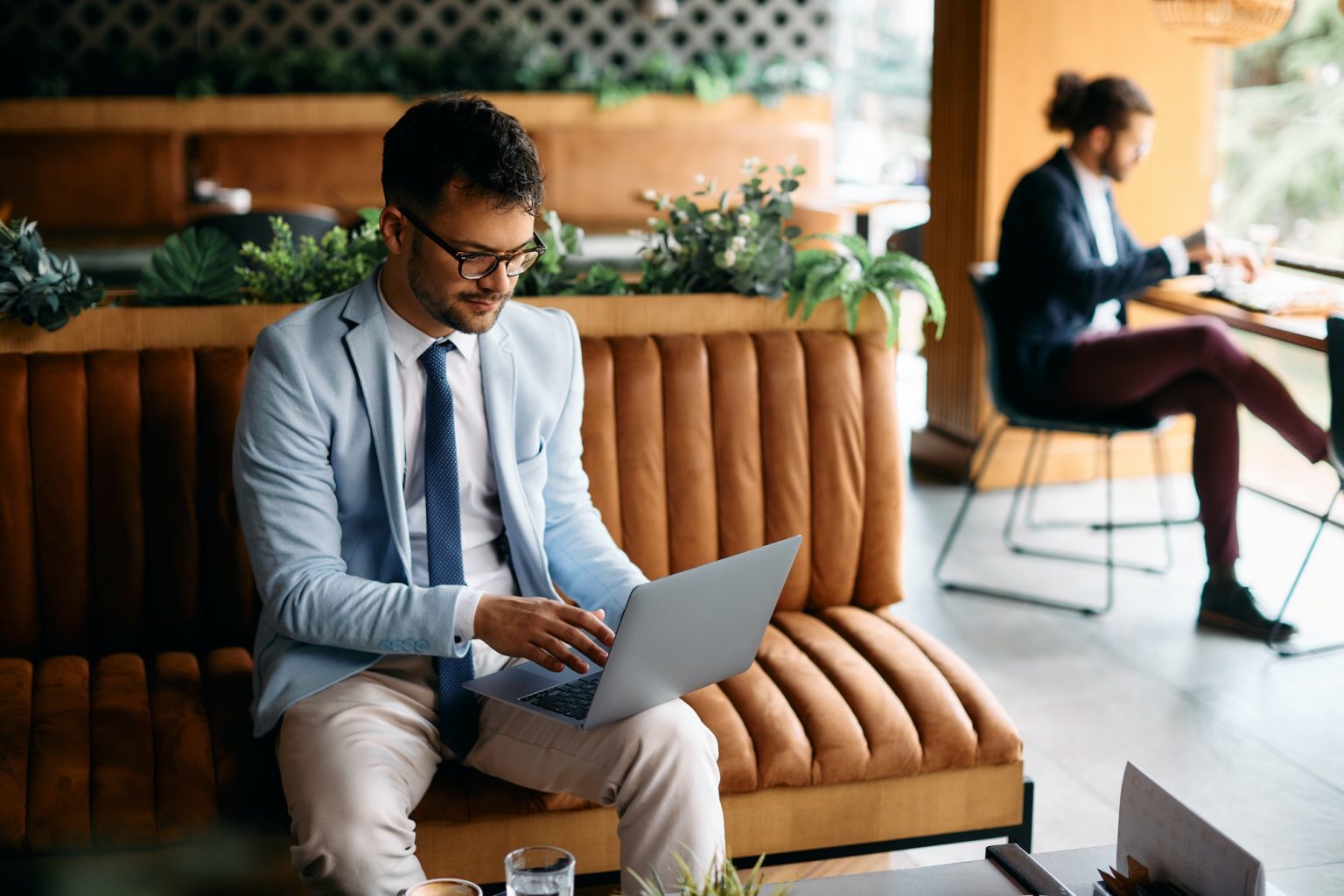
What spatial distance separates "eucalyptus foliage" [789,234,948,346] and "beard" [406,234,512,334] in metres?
0.77

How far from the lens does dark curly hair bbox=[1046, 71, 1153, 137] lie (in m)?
3.33

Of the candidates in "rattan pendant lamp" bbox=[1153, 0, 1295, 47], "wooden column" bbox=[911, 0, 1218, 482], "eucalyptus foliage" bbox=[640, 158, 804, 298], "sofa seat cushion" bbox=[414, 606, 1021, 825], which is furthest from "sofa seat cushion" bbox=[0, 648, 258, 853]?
"rattan pendant lamp" bbox=[1153, 0, 1295, 47]

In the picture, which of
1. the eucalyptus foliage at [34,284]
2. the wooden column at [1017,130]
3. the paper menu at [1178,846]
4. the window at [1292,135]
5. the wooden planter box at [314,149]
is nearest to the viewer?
the paper menu at [1178,846]

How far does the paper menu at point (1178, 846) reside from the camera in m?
1.16

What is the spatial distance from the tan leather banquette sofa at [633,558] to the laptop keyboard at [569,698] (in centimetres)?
19

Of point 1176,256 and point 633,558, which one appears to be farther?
point 1176,256

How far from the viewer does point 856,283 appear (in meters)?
2.30

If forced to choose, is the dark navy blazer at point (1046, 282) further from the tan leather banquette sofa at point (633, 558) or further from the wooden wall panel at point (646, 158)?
the wooden wall panel at point (646, 158)

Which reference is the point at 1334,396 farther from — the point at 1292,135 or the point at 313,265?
the point at 1292,135

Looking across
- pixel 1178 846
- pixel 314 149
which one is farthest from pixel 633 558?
pixel 314 149

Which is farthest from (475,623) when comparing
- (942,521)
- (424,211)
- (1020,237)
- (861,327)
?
(942,521)

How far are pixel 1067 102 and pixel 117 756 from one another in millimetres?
2769

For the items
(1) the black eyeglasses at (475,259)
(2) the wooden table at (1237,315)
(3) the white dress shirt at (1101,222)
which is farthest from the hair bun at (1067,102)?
(1) the black eyeglasses at (475,259)

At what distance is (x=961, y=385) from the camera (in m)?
4.32
